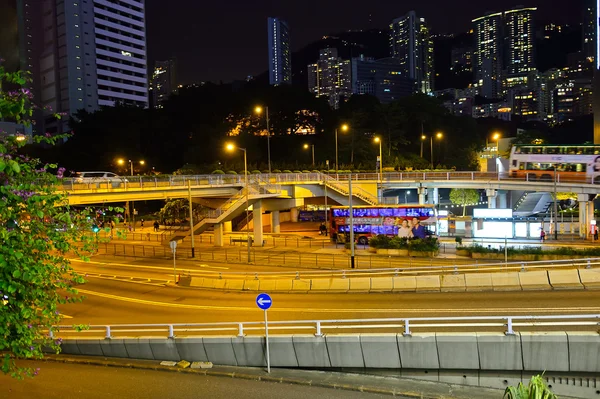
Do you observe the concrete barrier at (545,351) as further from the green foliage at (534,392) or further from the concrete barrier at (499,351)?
the green foliage at (534,392)

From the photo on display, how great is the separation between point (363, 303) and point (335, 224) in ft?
76.7

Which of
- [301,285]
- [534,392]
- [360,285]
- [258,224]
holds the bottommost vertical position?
[301,285]

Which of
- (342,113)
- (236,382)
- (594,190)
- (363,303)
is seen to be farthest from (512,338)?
(342,113)

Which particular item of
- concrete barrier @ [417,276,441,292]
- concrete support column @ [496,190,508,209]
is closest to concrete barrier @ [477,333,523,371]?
concrete barrier @ [417,276,441,292]

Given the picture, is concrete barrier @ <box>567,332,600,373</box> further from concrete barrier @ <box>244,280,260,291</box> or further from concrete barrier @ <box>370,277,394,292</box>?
concrete barrier @ <box>244,280,260,291</box>

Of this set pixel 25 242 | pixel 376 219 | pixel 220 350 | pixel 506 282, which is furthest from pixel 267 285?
pixel 25 242

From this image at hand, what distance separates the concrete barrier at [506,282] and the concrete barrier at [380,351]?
1092 cm

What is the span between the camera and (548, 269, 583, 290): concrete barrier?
22.2m

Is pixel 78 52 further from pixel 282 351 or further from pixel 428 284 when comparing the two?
pixel 282 351

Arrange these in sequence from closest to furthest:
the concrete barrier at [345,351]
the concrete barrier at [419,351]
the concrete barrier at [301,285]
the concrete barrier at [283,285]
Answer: the concrete barrier at [419,351], the concrete barrier at [345,351], the concrete barrier at [301,285], the concrete barrier at [283,285]

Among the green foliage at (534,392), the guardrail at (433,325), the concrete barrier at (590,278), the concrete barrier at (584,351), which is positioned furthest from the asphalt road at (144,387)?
the concrete barrier at (590,278)

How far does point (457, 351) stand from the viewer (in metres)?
13.8

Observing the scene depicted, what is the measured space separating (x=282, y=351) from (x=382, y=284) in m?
11.1

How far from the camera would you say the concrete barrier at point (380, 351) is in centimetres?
1416
